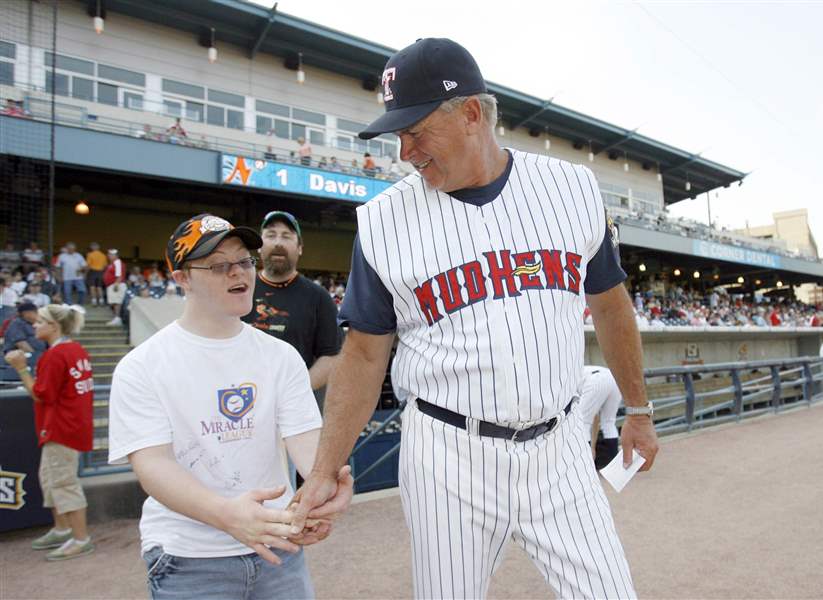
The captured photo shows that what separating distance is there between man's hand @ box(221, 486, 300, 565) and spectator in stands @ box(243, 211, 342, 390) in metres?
2.18

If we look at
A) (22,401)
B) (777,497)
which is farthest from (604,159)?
(22,401)

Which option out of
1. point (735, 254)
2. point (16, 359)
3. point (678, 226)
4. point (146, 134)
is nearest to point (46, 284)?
point (146, 134)

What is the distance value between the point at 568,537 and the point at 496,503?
9.2 inches

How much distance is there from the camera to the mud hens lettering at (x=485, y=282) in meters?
1.68

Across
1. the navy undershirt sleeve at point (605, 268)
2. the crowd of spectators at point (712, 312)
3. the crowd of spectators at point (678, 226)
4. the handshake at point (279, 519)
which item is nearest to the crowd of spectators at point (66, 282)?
the handshake at point (279, 519)

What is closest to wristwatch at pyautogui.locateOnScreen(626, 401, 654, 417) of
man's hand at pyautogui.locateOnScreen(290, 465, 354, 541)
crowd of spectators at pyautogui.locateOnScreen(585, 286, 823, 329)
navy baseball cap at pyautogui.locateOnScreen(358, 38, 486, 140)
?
man's hand at pyautogui.locateOnScreen(290, 465, 354, 541)

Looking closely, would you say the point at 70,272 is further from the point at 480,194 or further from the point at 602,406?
the point at 480,194

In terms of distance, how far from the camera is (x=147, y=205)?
773 inches

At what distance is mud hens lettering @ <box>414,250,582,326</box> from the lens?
168 cm

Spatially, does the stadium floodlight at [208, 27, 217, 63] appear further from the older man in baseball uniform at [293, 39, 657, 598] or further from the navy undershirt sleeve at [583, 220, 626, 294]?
the navy undershirt sleeve at [583, 220, 626, 294]

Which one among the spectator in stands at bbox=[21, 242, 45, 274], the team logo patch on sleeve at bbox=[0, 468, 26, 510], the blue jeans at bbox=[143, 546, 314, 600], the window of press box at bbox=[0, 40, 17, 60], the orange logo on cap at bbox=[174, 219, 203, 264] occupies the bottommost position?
the team logo patch on sleeve at bbox=[0, 468, 26, 510]

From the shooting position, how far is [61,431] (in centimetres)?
427

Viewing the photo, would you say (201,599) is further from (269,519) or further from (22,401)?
(22,401)

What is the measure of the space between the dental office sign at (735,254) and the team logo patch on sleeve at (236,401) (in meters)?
29.8
